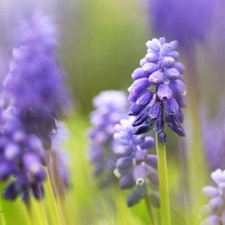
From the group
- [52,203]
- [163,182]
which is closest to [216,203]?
[163,182]

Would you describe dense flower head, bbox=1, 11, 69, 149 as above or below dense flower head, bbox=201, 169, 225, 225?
above

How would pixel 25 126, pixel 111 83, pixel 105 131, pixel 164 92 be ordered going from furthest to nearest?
pixel 111 83
pixel 105 131
pixel 25 126
pixel 164 92

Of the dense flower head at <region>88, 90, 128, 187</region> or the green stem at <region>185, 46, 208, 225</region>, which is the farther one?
the dense flower head at <region>88, 90, 128, 187</region>

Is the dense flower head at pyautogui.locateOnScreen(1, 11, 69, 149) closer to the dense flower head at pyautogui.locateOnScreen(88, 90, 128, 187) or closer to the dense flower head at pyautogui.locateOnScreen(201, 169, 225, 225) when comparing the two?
the dense flower head at pyautogui.locateOnScreen(88, 90, 128, 187)

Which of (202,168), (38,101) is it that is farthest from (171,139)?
(38,101)

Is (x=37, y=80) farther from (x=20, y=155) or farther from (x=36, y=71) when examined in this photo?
(x=20, y=155)

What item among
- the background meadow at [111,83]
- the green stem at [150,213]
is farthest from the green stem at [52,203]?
the green stem at [150,213]

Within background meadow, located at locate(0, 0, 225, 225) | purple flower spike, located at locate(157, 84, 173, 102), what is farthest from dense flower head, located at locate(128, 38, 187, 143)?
background meadow, located at locate(0, 0, 225, 225)
